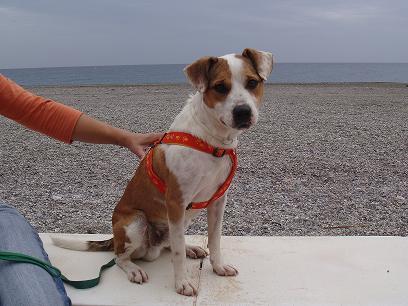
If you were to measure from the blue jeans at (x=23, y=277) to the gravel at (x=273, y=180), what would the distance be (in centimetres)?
252

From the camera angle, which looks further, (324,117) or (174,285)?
(324,117)

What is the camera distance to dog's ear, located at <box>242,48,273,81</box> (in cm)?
289

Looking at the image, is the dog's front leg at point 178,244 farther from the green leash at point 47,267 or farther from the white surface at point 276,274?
the green leash at point 47,267

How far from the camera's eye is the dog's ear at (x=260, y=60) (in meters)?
2.89

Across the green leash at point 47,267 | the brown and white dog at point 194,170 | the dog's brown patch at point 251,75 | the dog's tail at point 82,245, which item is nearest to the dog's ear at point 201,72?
the brown and white dog at point 194,170

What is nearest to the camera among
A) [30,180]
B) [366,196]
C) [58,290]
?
[58,290]

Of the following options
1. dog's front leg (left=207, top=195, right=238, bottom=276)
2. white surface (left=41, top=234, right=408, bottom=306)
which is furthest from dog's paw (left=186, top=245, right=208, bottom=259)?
dog's front leg (left=207, top=195, right=238, bottom=276)

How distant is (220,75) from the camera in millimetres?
2766

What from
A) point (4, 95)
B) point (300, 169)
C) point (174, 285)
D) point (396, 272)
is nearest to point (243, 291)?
point (174, 285)

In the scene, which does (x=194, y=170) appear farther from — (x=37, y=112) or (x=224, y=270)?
(x=37, y=112)

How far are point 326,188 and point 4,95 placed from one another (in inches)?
208

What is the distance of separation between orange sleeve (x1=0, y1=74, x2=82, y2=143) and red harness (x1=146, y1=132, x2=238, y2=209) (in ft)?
2.00

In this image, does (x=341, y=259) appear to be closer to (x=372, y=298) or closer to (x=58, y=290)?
(x=372, y=298)

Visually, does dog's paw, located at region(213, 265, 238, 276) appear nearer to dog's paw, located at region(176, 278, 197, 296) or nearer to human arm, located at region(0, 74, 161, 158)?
dog's paw, located at region(176, 278, 197, 296)
